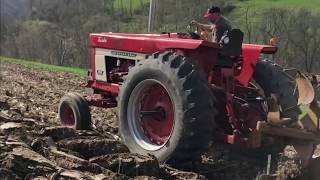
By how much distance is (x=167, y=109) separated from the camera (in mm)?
5836

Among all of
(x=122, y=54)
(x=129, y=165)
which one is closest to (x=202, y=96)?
(x=129, y=165)

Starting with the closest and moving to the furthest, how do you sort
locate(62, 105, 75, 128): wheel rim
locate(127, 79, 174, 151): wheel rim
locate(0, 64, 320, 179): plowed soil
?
locate(0, 64, 320, 179): plowed soil < locate(127, 79, 174, 151): wheel rim < locate(62, 105, 75, 128): wheel rim

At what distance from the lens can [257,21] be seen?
3728cm

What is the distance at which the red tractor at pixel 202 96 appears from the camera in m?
5.27

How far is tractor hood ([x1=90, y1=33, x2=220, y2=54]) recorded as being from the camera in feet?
18.4

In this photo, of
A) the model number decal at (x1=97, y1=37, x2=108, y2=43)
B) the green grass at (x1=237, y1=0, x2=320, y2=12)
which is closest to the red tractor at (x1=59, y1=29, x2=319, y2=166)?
the model number decal at (x1=97, y1=37, x2=108, y2=43)

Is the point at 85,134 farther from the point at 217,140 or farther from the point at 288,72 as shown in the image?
the point at 288,72

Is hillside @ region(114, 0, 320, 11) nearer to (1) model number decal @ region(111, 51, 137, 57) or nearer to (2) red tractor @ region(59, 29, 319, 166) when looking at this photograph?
(1) model number decal @ region(111, 51, 137, 57)

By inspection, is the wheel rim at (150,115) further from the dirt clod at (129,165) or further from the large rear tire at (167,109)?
the dirt clod at (129,165)

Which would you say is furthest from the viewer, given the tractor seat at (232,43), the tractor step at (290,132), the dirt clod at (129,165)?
the tractor seat at (232,43)

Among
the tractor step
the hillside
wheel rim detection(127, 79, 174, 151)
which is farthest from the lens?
the hillside

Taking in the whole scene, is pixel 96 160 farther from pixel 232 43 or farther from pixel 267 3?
pixel 267 3

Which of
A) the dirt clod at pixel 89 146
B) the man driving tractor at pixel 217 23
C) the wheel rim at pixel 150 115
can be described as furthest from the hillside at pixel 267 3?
the dirt clod at pixel 89 146

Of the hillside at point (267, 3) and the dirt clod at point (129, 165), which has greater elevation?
the hillside at point (267, 3)
